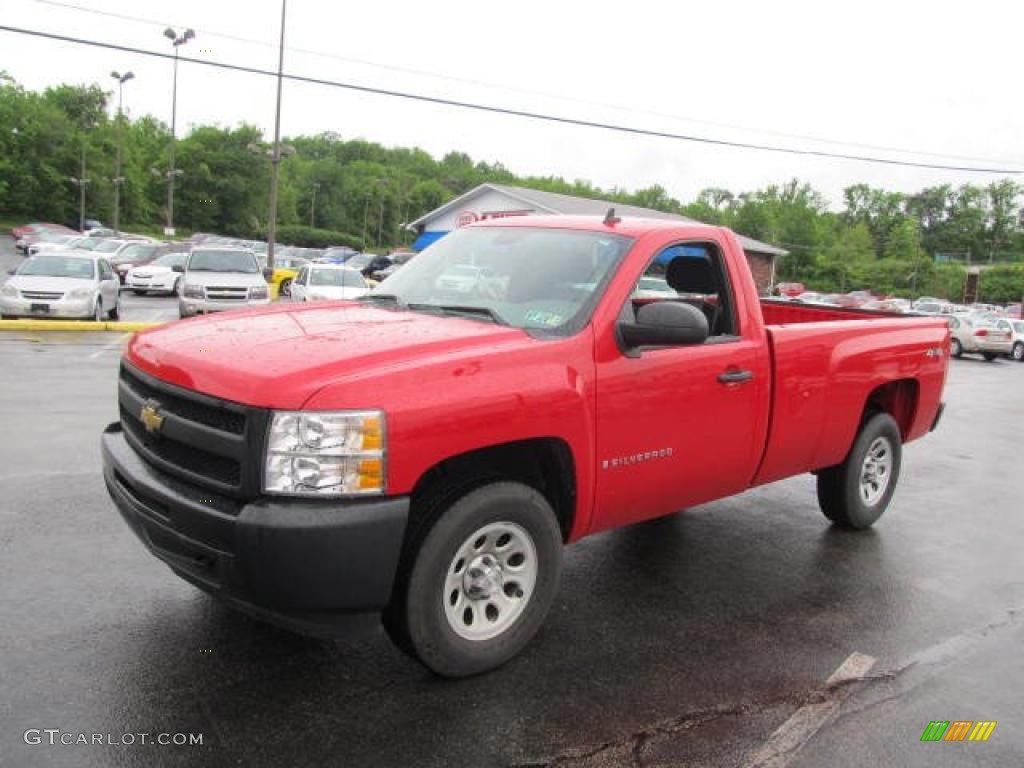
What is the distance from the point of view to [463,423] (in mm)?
3234

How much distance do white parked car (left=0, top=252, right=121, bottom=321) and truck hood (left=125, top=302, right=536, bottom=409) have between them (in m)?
14.3

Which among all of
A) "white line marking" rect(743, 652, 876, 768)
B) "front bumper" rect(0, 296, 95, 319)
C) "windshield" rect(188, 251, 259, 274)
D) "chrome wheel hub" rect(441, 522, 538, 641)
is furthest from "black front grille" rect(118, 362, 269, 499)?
"windshield" rect(188, 251, 259, 274)

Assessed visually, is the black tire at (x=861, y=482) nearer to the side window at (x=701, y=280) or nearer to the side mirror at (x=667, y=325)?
the side window at (x=701, y=280)

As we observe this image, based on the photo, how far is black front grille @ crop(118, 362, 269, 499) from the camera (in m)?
2.99

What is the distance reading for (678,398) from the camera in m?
4.12

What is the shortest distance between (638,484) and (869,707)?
135 cm

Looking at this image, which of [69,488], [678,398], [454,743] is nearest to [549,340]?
[678,398]

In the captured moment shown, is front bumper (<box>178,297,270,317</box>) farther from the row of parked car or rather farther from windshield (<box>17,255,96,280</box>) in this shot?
windshield (<box>17,255,96,280</box>)

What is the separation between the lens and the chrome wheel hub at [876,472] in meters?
6.02

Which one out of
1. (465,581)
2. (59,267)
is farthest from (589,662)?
(59,267)

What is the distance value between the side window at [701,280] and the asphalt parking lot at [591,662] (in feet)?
4.96

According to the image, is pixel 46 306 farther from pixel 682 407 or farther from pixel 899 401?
pixel 682 407

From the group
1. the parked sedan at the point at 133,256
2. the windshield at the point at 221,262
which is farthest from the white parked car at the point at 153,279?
the windshield at the point at 221,262

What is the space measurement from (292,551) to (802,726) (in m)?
2.13
